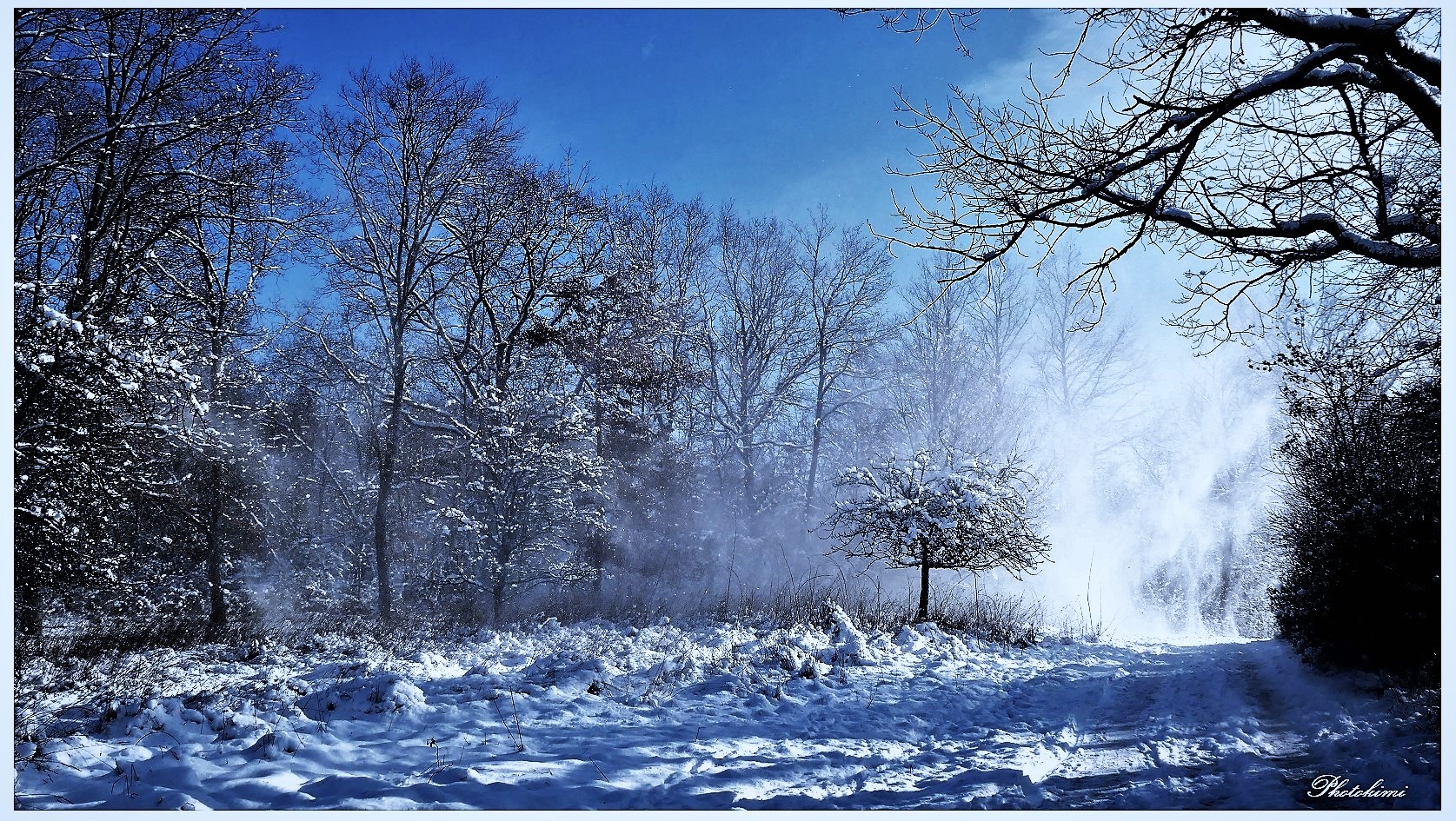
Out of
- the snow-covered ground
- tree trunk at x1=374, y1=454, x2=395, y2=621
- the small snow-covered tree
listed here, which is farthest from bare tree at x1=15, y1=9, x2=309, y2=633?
the small snow-covered tree

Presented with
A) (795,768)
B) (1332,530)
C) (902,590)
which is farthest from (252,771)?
(902,590)

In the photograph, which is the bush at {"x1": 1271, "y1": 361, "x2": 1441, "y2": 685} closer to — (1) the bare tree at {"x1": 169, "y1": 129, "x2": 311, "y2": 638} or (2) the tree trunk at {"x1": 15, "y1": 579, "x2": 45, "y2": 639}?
(2) the tree trunk at {"x1": 15, "y1": 579, "x2": 45, "y2": 639}

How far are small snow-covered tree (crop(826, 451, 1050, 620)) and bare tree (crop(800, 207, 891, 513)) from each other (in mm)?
10168

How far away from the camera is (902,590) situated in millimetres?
18375

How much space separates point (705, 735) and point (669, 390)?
14.4 metres

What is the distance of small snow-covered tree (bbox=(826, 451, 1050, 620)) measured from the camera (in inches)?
377

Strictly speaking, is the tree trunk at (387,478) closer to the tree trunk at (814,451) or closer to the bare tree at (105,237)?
the bare tree at (105,237)

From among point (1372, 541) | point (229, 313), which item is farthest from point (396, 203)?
point (1372, 541)

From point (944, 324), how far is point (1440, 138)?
57.9ft

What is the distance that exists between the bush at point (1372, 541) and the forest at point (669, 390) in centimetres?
5

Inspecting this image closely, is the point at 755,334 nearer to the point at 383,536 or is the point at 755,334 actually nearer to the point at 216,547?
the point at 383,536

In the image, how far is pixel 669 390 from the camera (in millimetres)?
17969

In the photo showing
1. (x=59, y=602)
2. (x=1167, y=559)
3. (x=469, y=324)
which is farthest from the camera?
(x=1167, y=559)
